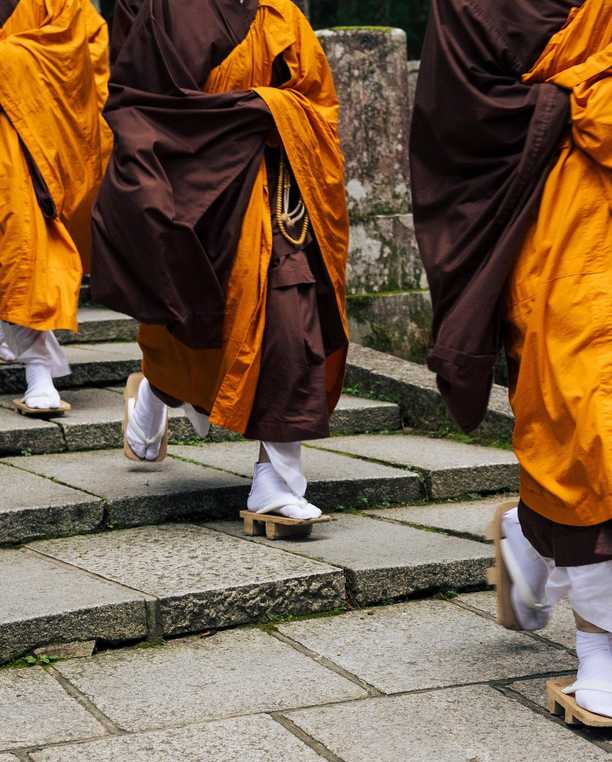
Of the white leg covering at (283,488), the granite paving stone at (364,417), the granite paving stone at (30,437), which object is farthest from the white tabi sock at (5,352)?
the white leg covering at (283,488)

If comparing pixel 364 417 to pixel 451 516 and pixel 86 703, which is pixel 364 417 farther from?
pixel 86 703

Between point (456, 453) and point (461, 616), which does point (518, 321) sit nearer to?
point (461, 616)

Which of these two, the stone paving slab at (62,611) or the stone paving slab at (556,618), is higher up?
the stone paving slab at (62,611)

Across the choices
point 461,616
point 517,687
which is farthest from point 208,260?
point 517,687

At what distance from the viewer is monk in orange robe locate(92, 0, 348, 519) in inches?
175

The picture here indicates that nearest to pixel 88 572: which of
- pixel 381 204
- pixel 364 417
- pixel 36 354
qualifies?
pixel 36 354

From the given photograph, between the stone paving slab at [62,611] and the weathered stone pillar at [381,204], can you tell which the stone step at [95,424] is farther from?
the stone paving slab at [62,611]

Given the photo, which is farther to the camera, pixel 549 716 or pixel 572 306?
pixel 549 716

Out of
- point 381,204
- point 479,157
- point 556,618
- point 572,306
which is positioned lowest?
point 556,618

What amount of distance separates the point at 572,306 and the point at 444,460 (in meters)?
2.37

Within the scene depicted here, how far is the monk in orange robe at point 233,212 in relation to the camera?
4.46 metres

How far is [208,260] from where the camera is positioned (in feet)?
14.6

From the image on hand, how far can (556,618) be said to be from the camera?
404 cm

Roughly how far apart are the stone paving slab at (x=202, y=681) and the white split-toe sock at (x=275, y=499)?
74 cm
